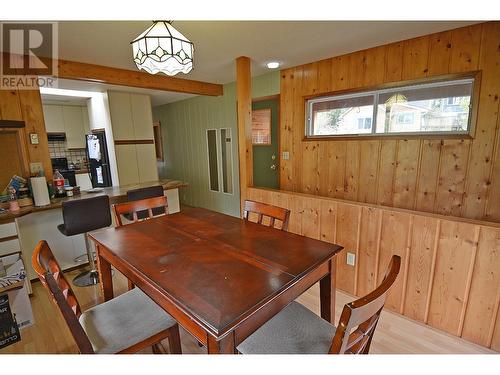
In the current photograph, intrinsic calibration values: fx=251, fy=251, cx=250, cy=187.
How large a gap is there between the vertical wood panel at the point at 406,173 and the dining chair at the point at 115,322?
2.42m

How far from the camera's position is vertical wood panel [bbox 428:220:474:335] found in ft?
5.70

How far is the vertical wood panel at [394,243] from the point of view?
2.00 m

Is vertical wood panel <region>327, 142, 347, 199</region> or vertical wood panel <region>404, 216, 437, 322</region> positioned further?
vertical wood panel <region>327, 142, 347, 199</region>

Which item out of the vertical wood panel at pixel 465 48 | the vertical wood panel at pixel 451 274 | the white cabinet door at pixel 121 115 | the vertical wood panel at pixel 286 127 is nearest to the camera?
the vertical wood panel at pixel 451 274

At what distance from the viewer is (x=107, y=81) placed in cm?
293

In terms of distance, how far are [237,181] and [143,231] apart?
282 centimetres

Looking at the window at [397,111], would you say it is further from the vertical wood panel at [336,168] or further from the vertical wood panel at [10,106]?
the vertical wood panel at [10,106]

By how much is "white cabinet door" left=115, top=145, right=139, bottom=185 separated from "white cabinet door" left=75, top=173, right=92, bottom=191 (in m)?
1.49

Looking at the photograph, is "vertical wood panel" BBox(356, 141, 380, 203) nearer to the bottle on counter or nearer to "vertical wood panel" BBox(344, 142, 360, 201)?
"vertical wood panel" BBox(344, 142, 360, 201)

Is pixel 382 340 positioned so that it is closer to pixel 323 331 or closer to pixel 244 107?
pixel 323 331

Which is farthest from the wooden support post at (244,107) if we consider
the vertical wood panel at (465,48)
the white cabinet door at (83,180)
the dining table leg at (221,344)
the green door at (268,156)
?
the white cabinet door at (83,180)

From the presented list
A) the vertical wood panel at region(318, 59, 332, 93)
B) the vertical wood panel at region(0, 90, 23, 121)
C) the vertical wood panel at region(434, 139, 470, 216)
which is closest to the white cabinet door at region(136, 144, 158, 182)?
the vertical wood panel at region(0, 90, 23, 121)
